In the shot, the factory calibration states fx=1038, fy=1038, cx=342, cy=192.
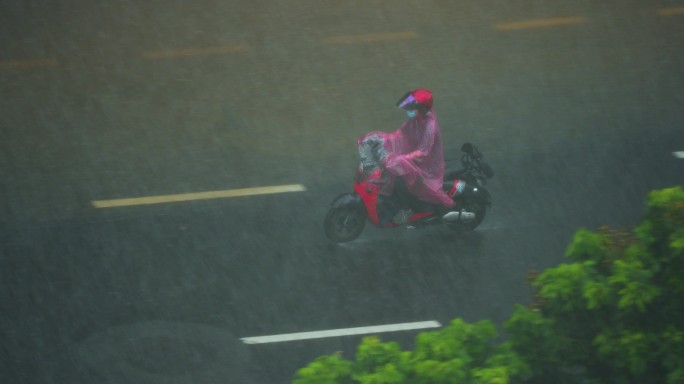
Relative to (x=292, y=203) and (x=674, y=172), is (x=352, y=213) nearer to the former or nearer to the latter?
(x=292, y=203)

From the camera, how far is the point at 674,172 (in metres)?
11.8

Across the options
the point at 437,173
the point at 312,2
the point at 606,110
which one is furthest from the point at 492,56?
the point at 437,173

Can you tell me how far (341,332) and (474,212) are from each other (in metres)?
2.19

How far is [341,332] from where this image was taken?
9477 mm

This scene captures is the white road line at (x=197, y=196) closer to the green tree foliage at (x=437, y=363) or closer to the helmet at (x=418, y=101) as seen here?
the helmet at (x=418, y=101)

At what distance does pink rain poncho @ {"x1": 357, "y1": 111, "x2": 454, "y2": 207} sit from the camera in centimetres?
1045

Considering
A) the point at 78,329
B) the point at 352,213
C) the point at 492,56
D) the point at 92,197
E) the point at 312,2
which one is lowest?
the point at 78,329

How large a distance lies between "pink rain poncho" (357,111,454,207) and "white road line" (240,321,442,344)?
1601 millimetres

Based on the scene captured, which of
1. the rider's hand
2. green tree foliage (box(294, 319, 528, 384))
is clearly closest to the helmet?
the rider's hand

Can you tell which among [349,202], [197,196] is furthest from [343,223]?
[197,196]

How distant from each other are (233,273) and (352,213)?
1.37 meters

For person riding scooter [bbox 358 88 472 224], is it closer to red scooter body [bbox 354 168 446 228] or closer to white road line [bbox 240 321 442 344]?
red scooter body [bbox 354 168 446 228]

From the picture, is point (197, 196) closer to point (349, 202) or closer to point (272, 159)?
point (272, 159)

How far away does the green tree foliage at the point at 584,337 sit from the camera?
491cm
